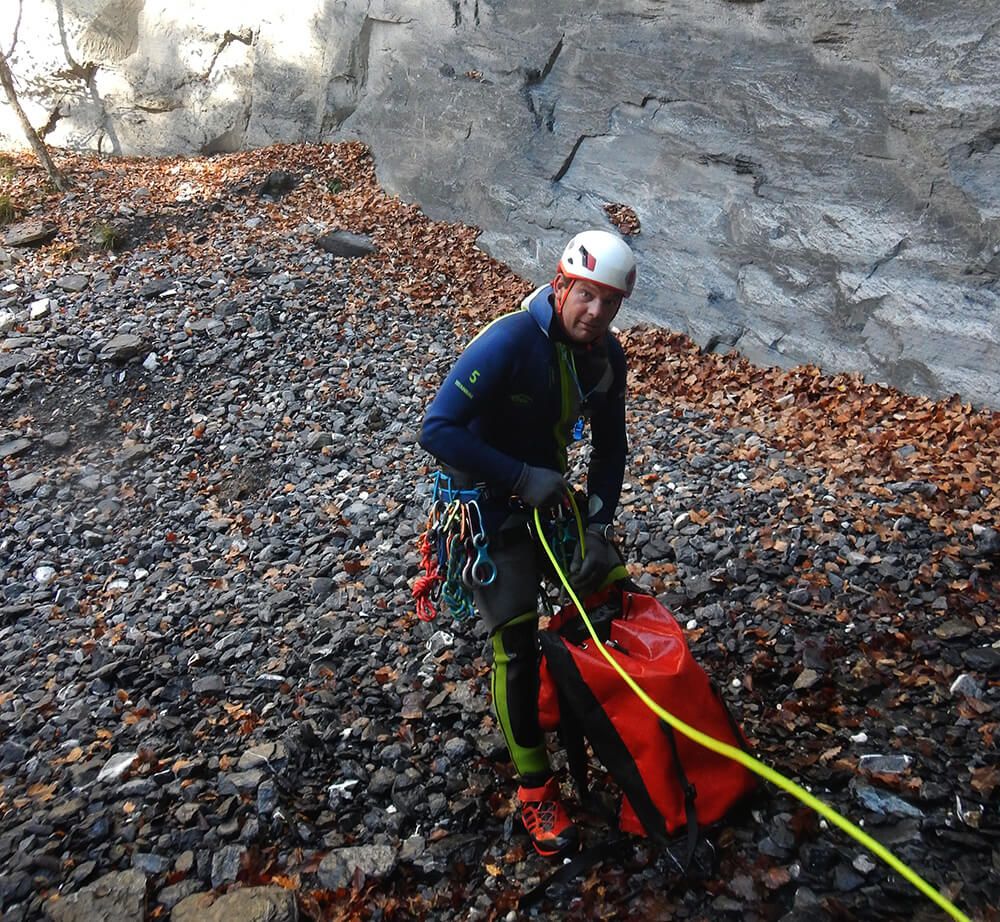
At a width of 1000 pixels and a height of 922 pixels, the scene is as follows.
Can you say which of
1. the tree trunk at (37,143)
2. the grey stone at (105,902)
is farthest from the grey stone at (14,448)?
the tree trunk at (37,143)

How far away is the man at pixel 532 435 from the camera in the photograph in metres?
3.33

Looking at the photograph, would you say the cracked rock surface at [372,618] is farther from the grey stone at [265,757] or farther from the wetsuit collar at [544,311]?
the wetsuit collar at [544,311]

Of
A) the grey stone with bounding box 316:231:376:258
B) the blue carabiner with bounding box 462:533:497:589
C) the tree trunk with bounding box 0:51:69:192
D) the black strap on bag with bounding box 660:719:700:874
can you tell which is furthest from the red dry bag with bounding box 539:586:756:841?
the tree trunk with bounding box 0:51:69:192

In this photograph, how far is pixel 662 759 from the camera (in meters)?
3.21

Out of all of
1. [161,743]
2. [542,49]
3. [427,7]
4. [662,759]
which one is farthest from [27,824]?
[427,7]

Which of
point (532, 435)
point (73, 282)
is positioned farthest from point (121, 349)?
point (532, 435)

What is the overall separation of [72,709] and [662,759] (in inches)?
147

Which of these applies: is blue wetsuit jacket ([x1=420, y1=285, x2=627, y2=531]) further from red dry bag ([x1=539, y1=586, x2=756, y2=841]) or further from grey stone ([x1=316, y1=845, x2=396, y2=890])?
grey stone ([x1=316, y1=845, x2=396, y2=890])

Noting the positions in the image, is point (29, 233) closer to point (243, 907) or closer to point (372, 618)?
point (372, 618)

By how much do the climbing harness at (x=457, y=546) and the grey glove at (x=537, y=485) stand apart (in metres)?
0.28

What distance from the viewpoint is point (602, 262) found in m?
3.27

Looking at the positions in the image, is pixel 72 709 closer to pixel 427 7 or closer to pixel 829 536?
pixel 829 536

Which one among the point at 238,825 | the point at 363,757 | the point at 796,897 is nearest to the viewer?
the point at 796,897

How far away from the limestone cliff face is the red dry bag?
5.12 m
